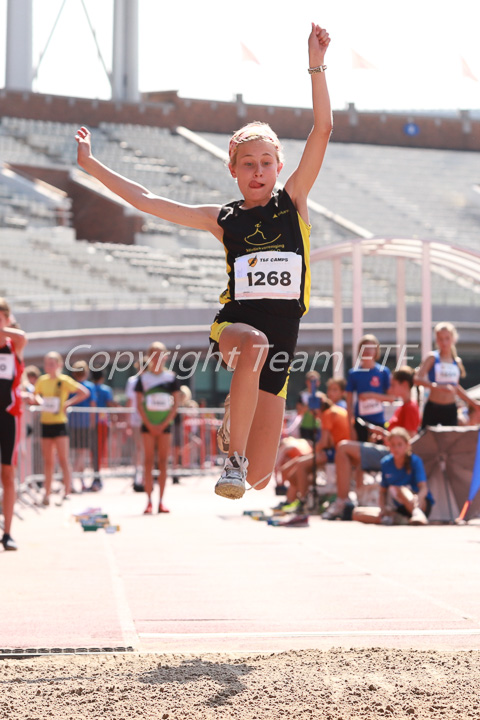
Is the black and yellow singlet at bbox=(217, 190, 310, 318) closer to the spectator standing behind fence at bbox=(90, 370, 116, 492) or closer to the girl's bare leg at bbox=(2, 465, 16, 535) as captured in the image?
the girl's bare leg at bbox=(2, 465, 16, 535)

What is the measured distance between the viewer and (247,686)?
144 inches

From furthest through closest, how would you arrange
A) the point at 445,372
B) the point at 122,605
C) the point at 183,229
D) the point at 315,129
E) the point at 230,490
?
1. the point at 183,229
2. the point at 445,372
3. the point at 122,605
4. the point at 315,129
5. the point at 230,490

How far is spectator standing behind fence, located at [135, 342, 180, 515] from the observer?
12.4 m

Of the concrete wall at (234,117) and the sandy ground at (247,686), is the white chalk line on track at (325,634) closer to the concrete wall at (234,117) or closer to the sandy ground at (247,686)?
the sandy ground at (247,686)

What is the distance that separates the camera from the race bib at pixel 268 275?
4.87m

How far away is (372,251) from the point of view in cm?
1548

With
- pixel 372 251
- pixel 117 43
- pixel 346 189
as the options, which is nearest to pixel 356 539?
pixel 372 251

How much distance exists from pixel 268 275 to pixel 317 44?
A: 1.15 meters

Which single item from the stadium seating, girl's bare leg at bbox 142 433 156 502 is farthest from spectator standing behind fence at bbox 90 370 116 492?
the stadium seating

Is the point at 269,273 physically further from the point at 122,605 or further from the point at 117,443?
the point at 117,443

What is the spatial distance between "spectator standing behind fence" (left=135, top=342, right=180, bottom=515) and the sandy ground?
8.15m

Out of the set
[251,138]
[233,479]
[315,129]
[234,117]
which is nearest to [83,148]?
[251,138]

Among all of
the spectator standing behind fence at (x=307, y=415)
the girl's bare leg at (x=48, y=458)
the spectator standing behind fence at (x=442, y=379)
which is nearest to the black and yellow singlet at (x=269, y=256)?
the spectator standing behind fence at (x=442, y=379)

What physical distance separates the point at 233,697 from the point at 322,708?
30cm
